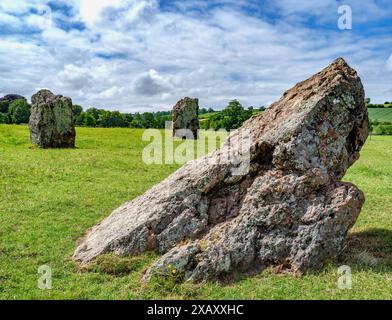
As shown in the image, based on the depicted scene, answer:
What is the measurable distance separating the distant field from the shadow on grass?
131593 mm

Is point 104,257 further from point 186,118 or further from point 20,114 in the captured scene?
point 20,114

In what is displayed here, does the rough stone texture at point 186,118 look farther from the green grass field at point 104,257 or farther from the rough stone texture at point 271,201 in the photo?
the rough stone texture at point 271,201

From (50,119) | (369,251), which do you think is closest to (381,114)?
(50,119)

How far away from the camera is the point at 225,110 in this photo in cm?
11625

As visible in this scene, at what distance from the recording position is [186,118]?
56.6 metres

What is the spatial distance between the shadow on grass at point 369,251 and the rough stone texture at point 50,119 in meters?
32.3

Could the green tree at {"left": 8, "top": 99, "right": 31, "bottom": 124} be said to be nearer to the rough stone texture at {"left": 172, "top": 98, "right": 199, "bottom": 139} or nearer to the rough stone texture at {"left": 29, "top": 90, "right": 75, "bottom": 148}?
the rough stone texture at {"left": 172, "top": 98, "right": 199, "bottom": 139}

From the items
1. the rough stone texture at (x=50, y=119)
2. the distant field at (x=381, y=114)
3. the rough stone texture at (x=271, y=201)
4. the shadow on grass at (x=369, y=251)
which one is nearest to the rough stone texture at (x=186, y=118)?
the rough stone texture at (x=50, y=119)

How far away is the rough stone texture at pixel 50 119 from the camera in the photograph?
40688 millimetres

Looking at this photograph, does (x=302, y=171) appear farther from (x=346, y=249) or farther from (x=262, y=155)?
(x=346, y=249)

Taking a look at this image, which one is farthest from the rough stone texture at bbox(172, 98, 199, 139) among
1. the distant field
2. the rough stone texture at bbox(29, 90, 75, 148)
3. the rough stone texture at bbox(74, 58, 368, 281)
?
the distant field

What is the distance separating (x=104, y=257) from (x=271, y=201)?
17.6ft
